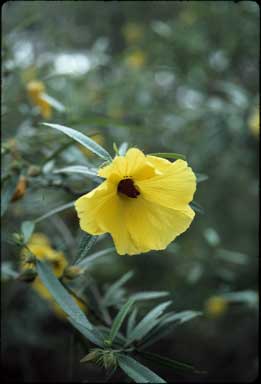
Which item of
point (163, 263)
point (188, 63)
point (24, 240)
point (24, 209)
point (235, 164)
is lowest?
point (163, 263)

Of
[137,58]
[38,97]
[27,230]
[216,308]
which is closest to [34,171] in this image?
[27,230]

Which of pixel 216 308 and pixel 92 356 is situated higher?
pixel 92 356

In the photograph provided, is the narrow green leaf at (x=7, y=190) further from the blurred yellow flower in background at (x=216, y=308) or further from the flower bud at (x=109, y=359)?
the blurred yellow flower in background at (x=216, y=308)

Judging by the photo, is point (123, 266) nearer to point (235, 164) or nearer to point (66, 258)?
point (235, 164)

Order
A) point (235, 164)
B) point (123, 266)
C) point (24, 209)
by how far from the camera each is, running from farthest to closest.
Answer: point (123, 266) < point (235, 164) < point (24, 209)

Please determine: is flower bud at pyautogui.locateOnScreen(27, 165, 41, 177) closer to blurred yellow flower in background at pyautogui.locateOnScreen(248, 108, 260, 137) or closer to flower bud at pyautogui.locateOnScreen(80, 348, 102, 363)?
flower bud at pyautogui.locateOnScreen(80, 348, 102, 363)

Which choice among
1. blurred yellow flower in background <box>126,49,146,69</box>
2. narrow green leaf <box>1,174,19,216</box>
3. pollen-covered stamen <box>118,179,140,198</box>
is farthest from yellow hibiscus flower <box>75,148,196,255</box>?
blurred yellow flower in background <box>126,49,146,69</box>

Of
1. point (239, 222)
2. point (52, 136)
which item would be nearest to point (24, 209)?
point (52, 136)

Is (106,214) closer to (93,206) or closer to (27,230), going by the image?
(93,206)
